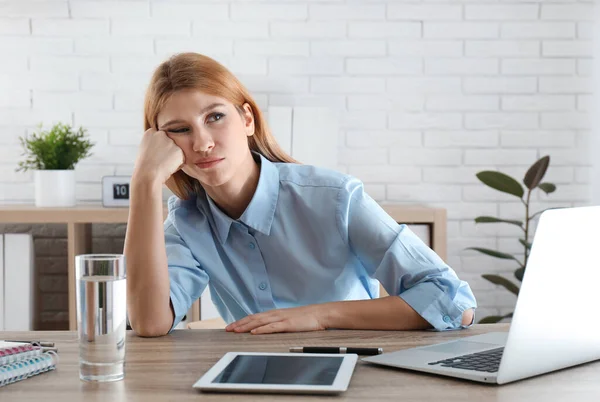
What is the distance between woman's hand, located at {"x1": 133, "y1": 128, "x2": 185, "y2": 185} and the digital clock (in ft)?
4.77

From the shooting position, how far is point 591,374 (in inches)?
43.1

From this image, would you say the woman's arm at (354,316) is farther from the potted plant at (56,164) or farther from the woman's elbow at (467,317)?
the potted plant at (56,164)

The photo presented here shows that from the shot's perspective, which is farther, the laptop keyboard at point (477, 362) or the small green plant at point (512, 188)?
the small green plant at point (512, 188)

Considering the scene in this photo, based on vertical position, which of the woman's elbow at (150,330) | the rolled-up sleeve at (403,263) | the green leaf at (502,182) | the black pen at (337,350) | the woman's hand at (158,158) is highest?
the woman's hand at (158,158)

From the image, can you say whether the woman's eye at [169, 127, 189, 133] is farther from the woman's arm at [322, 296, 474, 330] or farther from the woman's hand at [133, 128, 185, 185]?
the woman's arm at [322, 296, 474, 330]

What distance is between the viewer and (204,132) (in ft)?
5.58

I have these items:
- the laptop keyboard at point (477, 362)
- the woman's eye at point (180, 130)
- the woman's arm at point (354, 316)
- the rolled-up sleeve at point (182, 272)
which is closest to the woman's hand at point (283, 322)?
the woman's arm at point (354, 316)

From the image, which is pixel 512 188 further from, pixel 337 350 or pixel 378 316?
pixel 337 350

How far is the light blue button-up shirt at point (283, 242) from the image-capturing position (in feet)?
5.71

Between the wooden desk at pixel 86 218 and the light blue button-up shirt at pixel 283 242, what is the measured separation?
3.88 ft

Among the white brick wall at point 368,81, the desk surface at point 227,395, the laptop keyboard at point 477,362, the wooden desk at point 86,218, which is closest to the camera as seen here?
the desk surface at point 227,395

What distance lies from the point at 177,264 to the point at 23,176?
1.96m

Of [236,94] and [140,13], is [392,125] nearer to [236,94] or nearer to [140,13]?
[140,13]

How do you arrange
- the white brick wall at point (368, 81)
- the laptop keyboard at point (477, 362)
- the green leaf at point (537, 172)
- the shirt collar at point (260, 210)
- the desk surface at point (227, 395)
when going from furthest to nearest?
the white brick wall at point (368, 81) < the green leaf at point (537, 172) < the shirt collar at point (260, 210) < the laptop keyboard at point (477, 362) < the desk surface at point (227, 395)
